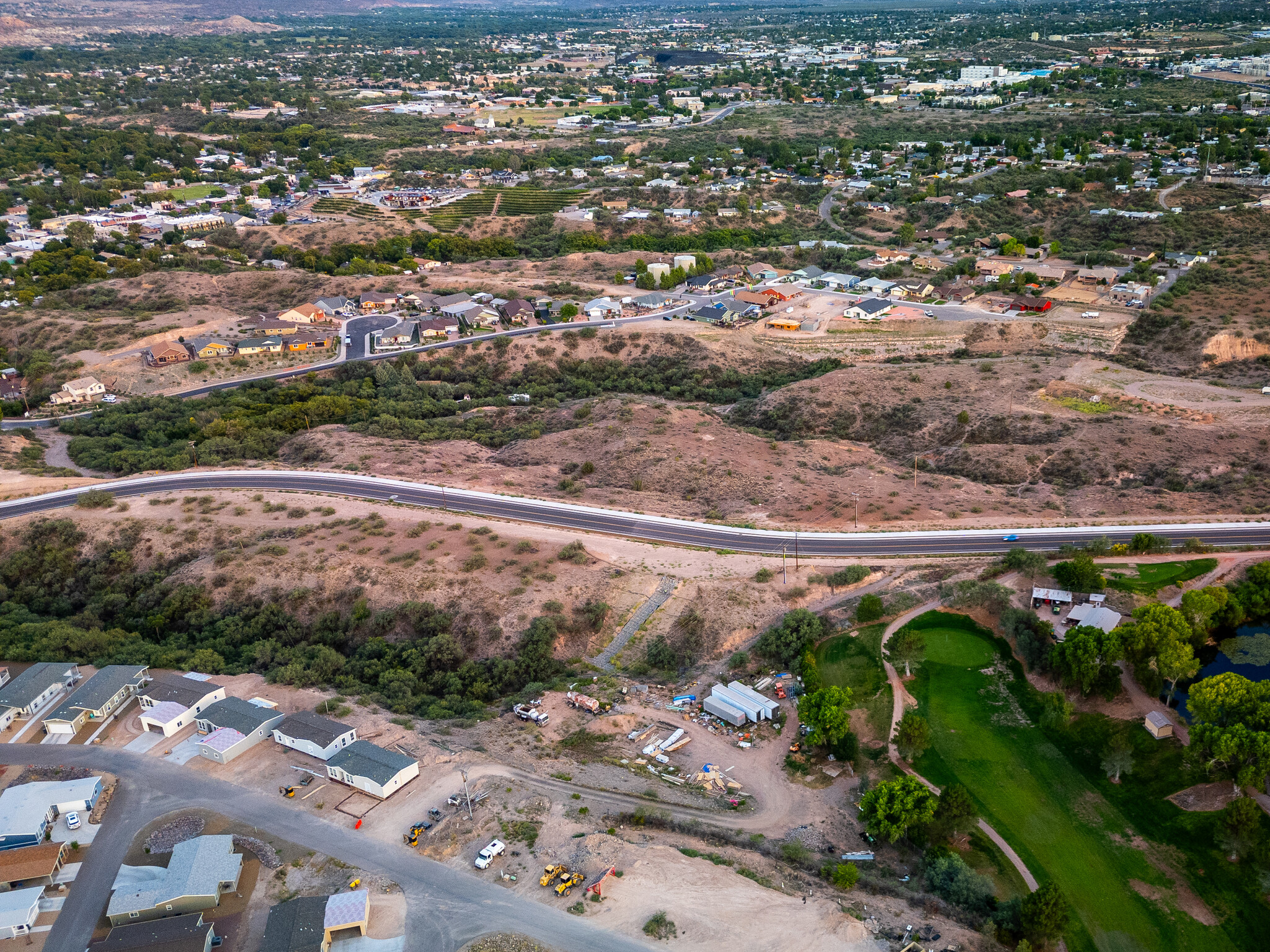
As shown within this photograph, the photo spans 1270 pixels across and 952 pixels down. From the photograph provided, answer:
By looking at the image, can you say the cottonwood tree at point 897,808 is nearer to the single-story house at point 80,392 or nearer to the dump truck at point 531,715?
the dump truck at point 531,715

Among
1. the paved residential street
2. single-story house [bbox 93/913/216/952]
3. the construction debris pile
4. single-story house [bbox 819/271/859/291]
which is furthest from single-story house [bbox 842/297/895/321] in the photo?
single-story house [bbox 93/913/216/952]

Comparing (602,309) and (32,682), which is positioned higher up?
(32,682)

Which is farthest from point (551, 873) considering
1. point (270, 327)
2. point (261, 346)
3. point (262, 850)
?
point (270, 327)

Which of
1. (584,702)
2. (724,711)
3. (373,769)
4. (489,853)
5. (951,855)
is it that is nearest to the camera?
(951,855)

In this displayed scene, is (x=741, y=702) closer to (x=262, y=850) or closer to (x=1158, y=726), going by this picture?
(x=1158, y=726)

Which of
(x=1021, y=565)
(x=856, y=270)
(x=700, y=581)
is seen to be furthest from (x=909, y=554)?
(x=856, y=270)

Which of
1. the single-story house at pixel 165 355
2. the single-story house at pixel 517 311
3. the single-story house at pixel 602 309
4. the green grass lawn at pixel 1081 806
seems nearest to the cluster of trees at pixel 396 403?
the single-story house at pixel 517 311

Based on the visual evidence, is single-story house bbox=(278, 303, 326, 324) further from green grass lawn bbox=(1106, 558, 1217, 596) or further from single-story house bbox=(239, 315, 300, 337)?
green grass lawn bbox=(1106, 558, 1217, 596)
